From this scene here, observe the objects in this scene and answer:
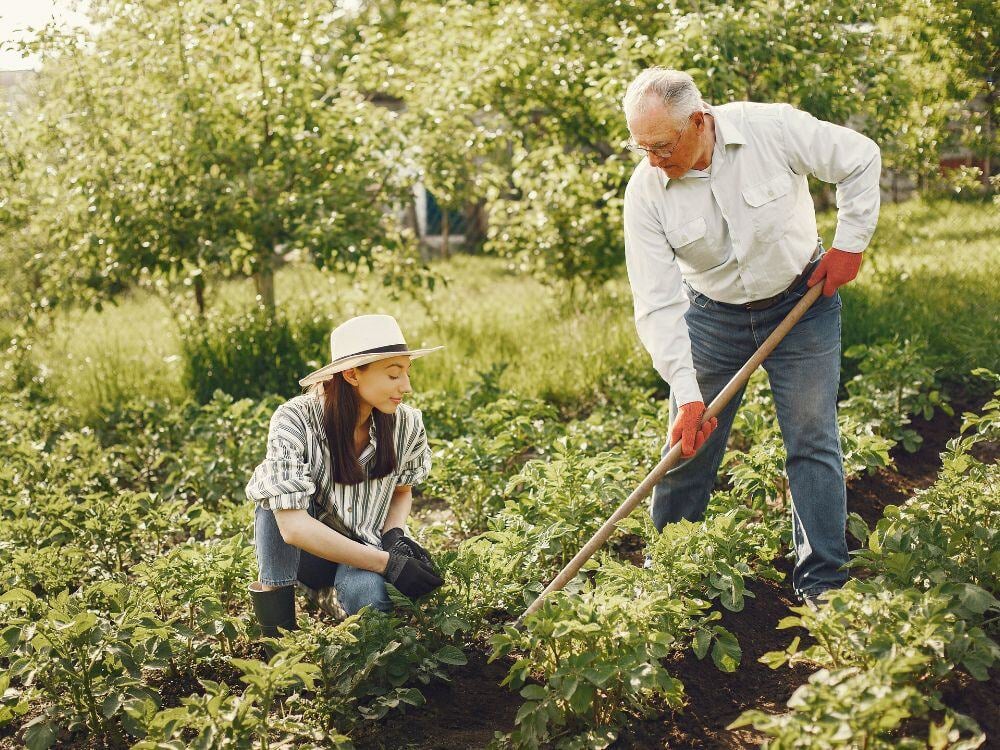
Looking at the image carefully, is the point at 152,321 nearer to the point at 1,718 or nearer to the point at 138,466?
the point at 138,466

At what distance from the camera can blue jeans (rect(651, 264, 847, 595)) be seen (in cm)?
354

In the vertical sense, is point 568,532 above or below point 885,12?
below

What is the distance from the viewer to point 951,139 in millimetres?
7305

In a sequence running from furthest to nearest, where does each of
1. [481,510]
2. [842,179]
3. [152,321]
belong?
[152,321]
[481,510]
[842,179]

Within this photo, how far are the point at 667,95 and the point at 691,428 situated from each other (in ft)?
3.31

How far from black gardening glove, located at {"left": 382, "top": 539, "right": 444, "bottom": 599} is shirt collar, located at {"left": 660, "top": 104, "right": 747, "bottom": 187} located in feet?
4.75

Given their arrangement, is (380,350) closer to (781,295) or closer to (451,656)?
(451,656)

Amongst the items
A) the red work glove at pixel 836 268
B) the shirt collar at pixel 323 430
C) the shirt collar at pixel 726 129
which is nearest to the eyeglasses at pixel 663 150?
the shirt collar at pixel 726 129

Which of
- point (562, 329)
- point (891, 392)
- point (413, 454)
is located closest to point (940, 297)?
point (891, 392)

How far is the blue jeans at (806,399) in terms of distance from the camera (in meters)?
3.54

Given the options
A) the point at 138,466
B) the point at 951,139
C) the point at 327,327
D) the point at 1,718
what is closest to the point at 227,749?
the point at 1,718

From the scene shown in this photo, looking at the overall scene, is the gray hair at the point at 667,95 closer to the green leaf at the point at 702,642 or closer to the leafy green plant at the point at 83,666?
the green leaf at the point at 702,642

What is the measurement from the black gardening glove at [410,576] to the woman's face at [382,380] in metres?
0.48

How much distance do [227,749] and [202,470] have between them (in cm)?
274
